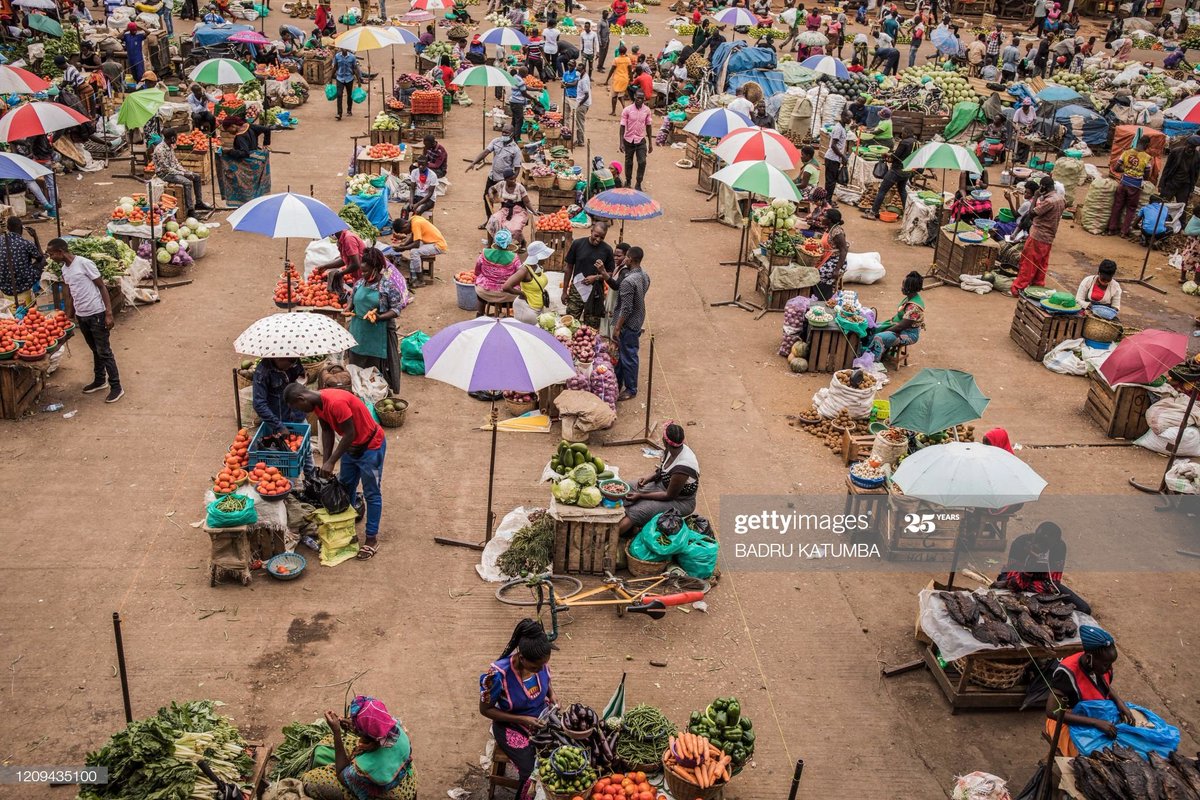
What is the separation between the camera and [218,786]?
20.6 ft

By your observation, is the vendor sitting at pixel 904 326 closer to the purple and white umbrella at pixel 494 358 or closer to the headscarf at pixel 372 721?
the purple and white umbrella at pixel 494 358

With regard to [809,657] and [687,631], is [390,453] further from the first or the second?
[809,657]

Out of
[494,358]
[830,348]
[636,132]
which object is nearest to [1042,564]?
[494,358]

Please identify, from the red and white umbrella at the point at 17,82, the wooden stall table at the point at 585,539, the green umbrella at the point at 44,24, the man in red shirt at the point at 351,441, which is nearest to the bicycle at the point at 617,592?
the wooden stall table at the point at 585,539

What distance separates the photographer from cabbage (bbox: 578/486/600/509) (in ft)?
29.6

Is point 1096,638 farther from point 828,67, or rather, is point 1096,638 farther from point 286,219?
point 828,67

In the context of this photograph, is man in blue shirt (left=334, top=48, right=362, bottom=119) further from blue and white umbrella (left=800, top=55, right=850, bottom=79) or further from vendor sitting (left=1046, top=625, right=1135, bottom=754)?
vendor sitting (left=1046, top=625, right=1135, bottom=754)

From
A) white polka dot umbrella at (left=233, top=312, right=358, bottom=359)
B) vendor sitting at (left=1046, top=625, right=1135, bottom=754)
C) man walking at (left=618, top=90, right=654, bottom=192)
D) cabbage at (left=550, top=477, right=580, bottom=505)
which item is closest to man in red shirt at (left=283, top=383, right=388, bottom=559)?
white polka dot umbrella at (left=233, top=312, right=358, bottom=359)

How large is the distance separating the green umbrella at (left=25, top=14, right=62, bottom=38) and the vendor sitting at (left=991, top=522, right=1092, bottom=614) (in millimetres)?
24399

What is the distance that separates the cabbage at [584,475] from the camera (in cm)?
907

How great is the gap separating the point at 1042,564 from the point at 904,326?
5440mm

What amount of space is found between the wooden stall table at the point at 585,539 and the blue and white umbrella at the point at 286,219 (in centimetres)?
469

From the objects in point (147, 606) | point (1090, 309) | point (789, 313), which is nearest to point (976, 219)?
point (1090, 309)

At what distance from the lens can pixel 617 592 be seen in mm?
8922
